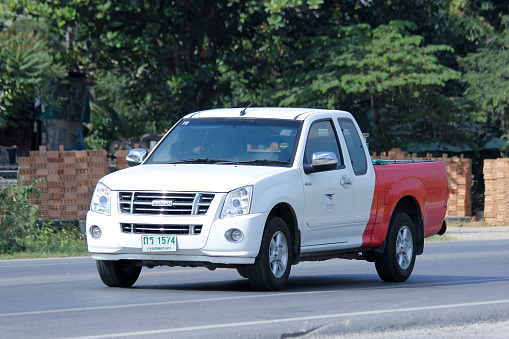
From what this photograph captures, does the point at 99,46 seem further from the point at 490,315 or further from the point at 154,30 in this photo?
the point at 490,315

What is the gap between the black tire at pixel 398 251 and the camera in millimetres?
11703

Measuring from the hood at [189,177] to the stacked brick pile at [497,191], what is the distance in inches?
846

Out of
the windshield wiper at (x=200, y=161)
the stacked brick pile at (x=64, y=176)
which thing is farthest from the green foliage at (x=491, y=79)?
the windshield wiper at (x=200, y=161)

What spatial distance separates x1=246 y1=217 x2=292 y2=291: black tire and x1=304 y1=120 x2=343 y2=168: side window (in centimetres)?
113

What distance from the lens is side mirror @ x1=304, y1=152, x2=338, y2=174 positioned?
10188 mm

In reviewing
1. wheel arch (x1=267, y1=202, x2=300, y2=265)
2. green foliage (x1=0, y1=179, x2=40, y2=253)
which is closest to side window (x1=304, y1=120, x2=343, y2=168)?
wheel arch (x1=267, y1=202, x2=300, y2=265)

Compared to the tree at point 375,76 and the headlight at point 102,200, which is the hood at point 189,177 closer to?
the headlight at point 102,200

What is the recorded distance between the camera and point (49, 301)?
9492 mm

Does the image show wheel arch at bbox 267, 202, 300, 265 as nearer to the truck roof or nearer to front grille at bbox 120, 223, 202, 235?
front grille at bbox 120, 223, 202, 235

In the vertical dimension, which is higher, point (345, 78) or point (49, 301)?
point (345, 78)

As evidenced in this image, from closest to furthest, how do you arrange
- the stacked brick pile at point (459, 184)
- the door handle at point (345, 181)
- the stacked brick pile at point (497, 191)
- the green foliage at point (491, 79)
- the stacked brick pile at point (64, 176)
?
the door handle at point (345, 181) → the stacked brick pile at point (64, 176) → the stacked brick pile at point (497, 191) → the stacked brick pile at point (459, 184) → the green foliage at point (491, 79)

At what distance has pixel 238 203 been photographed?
366 inches

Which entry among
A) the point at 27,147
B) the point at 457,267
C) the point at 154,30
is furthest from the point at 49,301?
the point at 27,147

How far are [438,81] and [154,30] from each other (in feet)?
30.9
